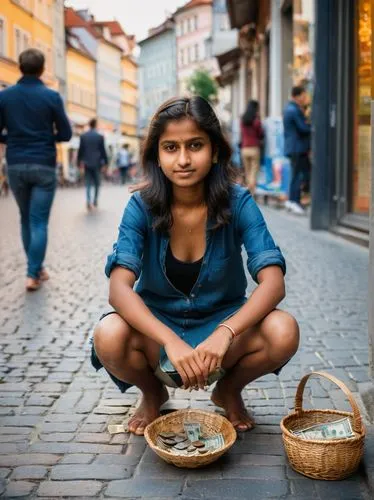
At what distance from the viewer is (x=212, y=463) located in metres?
3.23

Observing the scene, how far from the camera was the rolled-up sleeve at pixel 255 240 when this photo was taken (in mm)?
3381

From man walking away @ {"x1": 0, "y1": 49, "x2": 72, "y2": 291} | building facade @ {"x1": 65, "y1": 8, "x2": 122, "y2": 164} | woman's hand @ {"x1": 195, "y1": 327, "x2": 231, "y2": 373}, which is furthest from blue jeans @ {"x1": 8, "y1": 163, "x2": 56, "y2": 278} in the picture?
building facade @ {"x1": 65, "y1": 8, "x2": 122, "y2": 164}

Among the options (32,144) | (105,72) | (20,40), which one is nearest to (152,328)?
(32,144)

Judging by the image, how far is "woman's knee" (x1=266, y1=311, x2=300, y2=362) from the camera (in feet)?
10.8

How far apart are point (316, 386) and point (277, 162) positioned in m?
12.6

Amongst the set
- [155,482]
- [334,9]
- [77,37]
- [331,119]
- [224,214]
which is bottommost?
[155,482]

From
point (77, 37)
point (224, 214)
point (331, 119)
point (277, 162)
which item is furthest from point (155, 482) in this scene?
point (77, 37)

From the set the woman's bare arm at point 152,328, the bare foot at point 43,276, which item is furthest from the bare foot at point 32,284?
the woman's bare arm at point 152,328

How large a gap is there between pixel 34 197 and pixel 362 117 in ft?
16.0

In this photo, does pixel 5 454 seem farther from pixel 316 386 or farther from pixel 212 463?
pixel 316 386

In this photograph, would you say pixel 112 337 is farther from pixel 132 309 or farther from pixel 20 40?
pixel 20 40

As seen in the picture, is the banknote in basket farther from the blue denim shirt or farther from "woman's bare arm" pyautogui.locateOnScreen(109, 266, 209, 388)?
the blue denim shirt

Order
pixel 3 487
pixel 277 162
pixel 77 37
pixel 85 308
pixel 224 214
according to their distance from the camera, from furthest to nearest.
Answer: pixel 77 37
pixel 277 162
pixel 85 308
pixel 224 214
pixel 3 487

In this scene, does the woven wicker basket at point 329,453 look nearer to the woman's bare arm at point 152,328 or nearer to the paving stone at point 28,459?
the woman's bare arm at point 152,328
